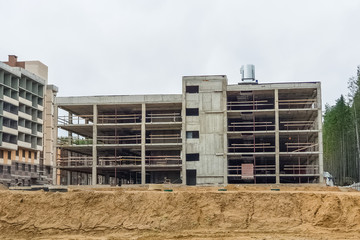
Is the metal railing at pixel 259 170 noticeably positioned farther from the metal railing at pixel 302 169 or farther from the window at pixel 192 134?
the window at pixel 192 134

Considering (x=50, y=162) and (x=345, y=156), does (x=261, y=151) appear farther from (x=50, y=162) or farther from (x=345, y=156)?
(x=50, y=162)

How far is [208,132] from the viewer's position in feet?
203

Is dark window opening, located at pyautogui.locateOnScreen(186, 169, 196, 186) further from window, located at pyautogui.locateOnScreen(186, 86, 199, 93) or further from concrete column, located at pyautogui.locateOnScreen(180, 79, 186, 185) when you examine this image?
window, located at pyautogui.locateOnScreen(186, 86, 199, 93)

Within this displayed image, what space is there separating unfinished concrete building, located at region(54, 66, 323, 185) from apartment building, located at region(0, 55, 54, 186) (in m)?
9.76

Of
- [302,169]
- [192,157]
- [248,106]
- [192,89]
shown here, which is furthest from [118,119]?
[302,169]

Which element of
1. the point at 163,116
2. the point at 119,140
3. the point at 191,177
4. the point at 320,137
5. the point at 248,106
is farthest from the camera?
the point at 119,140

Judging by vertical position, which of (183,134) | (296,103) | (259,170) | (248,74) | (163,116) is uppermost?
(248,74)

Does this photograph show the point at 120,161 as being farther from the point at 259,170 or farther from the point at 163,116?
the point at 259,170

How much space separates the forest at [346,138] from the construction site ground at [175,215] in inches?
1732

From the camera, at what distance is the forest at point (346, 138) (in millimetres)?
70250

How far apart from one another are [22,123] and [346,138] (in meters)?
53.1

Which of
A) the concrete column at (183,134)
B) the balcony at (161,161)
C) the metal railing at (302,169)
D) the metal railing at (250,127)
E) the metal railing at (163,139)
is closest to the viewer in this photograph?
the concrete column at (183,134)

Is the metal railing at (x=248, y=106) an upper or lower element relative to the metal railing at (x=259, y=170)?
upper

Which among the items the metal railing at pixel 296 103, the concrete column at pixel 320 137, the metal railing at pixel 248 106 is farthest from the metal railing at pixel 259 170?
the metal railing at pixel 296 103
